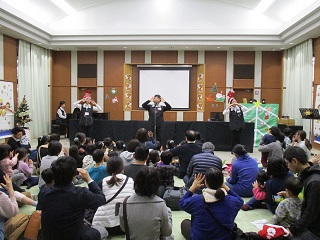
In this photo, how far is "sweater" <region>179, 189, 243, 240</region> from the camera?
A: 2.41 metres

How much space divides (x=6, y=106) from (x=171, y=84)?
20.6 feet

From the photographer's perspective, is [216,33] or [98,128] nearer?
[98,128]

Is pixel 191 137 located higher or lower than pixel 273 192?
higher

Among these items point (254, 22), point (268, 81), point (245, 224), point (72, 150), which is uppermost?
point (254, 22)

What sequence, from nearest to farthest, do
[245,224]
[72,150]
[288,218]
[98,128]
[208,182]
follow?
1. [208,182]
2. [288,218]
3. [245,224]
4. [72,150]
5. [98,128]

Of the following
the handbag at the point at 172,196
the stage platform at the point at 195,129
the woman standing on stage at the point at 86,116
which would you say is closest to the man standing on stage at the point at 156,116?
the stage platform at the point at 195,129

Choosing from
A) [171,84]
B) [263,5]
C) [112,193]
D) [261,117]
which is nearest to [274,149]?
[112,193]

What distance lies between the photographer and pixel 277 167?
3.61m

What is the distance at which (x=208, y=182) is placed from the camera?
2473 mm

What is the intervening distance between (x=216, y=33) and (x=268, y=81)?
3286 millimetres

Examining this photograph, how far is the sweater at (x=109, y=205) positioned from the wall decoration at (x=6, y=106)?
7.85 m

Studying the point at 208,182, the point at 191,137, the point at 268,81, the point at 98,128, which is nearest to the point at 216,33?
the point at 268,81

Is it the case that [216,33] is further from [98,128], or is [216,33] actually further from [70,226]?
[70,226]

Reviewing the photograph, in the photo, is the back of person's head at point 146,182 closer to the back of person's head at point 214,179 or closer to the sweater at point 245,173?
the back of person's head at point 214,179
